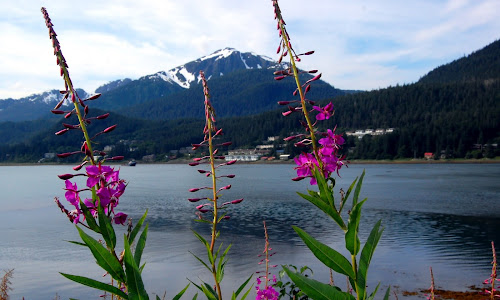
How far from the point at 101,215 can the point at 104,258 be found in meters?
0.15

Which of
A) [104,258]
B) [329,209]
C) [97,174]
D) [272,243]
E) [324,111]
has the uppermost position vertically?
[324,111]

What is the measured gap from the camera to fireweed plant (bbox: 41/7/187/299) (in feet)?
4.84

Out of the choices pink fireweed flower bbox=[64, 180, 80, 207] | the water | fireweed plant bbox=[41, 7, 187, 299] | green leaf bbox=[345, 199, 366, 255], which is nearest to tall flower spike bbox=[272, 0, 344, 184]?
green leaf bbox=[345, 199, 366, 255]

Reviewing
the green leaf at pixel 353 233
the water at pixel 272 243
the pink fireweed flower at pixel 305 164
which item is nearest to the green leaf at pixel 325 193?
the green leaf at pixel 353 233

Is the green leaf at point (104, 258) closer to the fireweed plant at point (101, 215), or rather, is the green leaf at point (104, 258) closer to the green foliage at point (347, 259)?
the fireweed plant at point (101, 215)

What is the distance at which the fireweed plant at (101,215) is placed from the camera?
1.48 m

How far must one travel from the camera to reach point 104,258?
1527 mm

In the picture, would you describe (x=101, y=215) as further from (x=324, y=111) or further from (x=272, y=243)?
(x=272, y=243)

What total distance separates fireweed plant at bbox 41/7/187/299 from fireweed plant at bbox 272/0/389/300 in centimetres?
50

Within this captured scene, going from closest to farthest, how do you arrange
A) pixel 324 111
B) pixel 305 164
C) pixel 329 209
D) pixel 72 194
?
pixel 329 209 → pixel 72 194 → pixel 305 164 → pixel 324 111

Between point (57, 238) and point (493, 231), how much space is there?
28.7 m

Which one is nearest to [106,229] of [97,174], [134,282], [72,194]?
[134,282]

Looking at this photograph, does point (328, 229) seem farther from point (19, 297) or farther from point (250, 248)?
point (19, 297)

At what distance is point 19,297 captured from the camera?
17969mm
